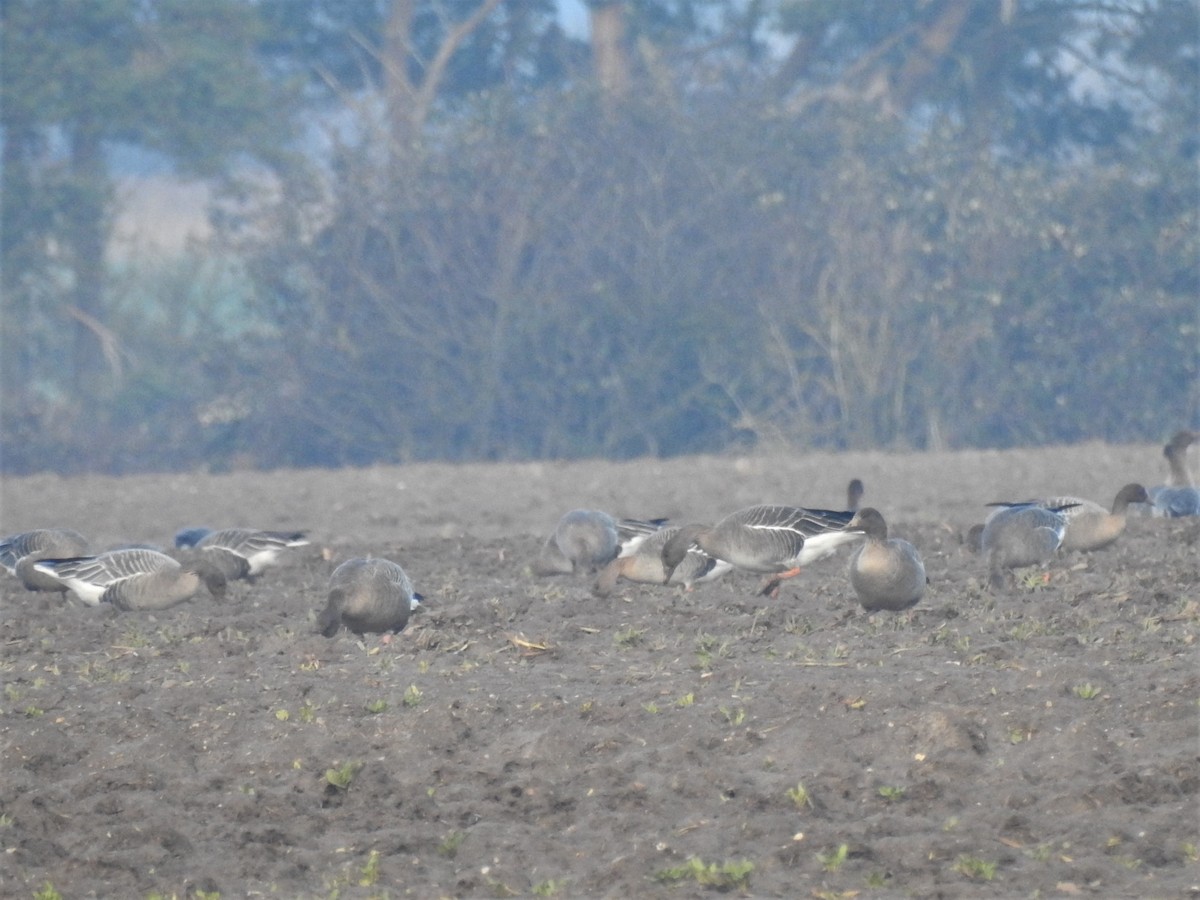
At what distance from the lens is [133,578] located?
31.7 feet

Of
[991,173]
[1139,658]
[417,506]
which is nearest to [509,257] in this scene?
[991,173]

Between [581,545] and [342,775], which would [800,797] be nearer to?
[342,775]

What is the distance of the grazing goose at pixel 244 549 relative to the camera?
1070 centimetres

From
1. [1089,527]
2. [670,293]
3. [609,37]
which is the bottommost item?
[1089,527]

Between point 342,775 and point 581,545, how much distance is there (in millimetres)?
4554

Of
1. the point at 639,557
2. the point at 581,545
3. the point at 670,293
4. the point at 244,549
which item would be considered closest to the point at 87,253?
the point at 670,293

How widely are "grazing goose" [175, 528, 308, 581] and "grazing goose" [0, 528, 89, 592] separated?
2.49 feet

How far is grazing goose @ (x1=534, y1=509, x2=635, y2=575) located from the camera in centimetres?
1083

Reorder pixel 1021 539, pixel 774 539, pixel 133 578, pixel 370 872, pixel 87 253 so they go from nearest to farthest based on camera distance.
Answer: pixel 370 872 → pixel 774 539 → pixel 133 578 → pixel 1021 539 → pixel 87 253

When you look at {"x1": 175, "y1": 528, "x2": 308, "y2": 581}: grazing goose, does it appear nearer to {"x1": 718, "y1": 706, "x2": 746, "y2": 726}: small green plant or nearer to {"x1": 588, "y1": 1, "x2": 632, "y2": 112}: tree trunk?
{"x1": 718, "y1": 706, "x2": 746, "y2": 726}: small green plant

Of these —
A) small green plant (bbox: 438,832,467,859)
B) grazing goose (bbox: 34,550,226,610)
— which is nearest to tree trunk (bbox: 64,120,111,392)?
grazing goose (bbox: 34,550,226,610)

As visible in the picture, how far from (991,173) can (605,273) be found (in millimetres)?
6264

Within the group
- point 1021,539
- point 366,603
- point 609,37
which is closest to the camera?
point 366,603

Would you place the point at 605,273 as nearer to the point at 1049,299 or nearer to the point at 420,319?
the point at 420,319
